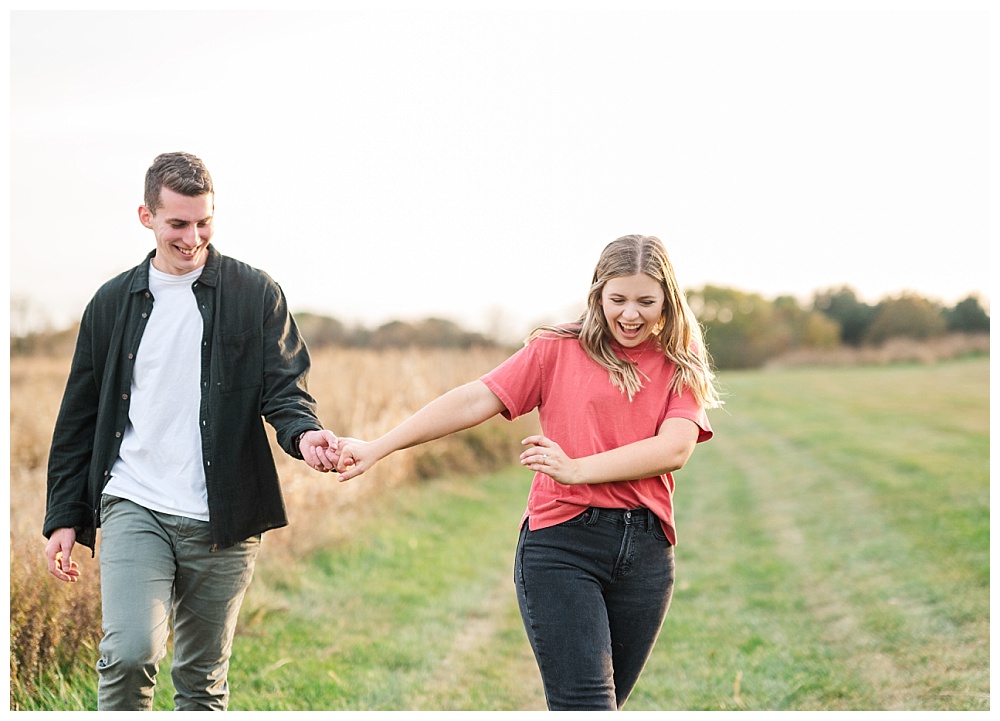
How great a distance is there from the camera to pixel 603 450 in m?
3.38

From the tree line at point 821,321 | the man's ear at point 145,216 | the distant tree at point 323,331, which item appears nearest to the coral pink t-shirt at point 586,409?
the man's ear at point 145,216

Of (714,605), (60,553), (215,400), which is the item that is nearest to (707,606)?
(714,605)

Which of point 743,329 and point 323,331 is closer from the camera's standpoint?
point 323,331

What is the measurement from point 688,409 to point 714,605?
196 inches

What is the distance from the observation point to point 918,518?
35.8 feet

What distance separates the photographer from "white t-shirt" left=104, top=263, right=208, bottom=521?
3.62 m

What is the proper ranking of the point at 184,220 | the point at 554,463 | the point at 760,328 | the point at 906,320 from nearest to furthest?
1. the point at 554,463
2. the point at 184,220
3. the point at 906,320
4. the point at 760,328

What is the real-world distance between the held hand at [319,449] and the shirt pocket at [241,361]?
12.3 inches

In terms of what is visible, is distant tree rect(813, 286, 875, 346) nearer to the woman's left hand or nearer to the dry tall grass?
the dry tall grass

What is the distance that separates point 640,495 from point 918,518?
28.4 feet

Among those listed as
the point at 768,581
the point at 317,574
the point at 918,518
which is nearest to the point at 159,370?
the point at 317,574

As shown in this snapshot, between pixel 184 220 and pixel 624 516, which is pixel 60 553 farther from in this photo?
pixel 624 516

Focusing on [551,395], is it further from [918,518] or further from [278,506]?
[918,518]

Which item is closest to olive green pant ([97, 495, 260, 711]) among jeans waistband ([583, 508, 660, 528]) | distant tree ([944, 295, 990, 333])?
jeans waistband ([583, 508, 660, 528])
